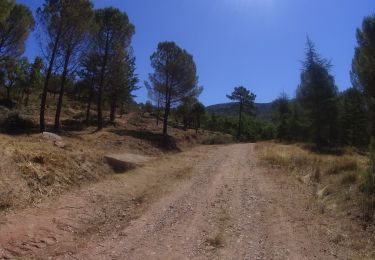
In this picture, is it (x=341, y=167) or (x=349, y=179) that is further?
(x=341, y=167)

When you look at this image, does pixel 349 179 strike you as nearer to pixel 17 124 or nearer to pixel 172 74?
pixel 17 124

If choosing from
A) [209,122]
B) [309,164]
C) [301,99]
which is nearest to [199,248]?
[309,164]

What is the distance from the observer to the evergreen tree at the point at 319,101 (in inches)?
1396

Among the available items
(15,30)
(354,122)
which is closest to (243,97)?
(354,122)

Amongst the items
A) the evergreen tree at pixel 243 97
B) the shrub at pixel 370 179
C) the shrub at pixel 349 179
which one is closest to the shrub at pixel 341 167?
the shrub at pixel 349 179

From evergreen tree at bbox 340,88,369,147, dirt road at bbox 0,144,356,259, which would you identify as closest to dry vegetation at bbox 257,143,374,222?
dirt road at bbox 0,144,356,259

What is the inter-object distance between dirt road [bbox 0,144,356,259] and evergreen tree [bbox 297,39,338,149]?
2227 centimetres

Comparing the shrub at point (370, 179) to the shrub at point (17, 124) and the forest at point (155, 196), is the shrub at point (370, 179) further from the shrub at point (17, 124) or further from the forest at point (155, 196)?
the shrub at point (17, 124)

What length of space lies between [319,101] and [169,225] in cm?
2951

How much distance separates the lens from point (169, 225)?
9.55 meters

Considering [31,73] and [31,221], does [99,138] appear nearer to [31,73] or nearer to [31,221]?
[31,221]

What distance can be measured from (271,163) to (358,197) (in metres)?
11.7

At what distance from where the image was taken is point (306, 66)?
3738 cm

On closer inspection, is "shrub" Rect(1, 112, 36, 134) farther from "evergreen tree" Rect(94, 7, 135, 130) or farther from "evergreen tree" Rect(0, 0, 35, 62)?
"evergreen tree" Rect(94, 7, 135, 130)
